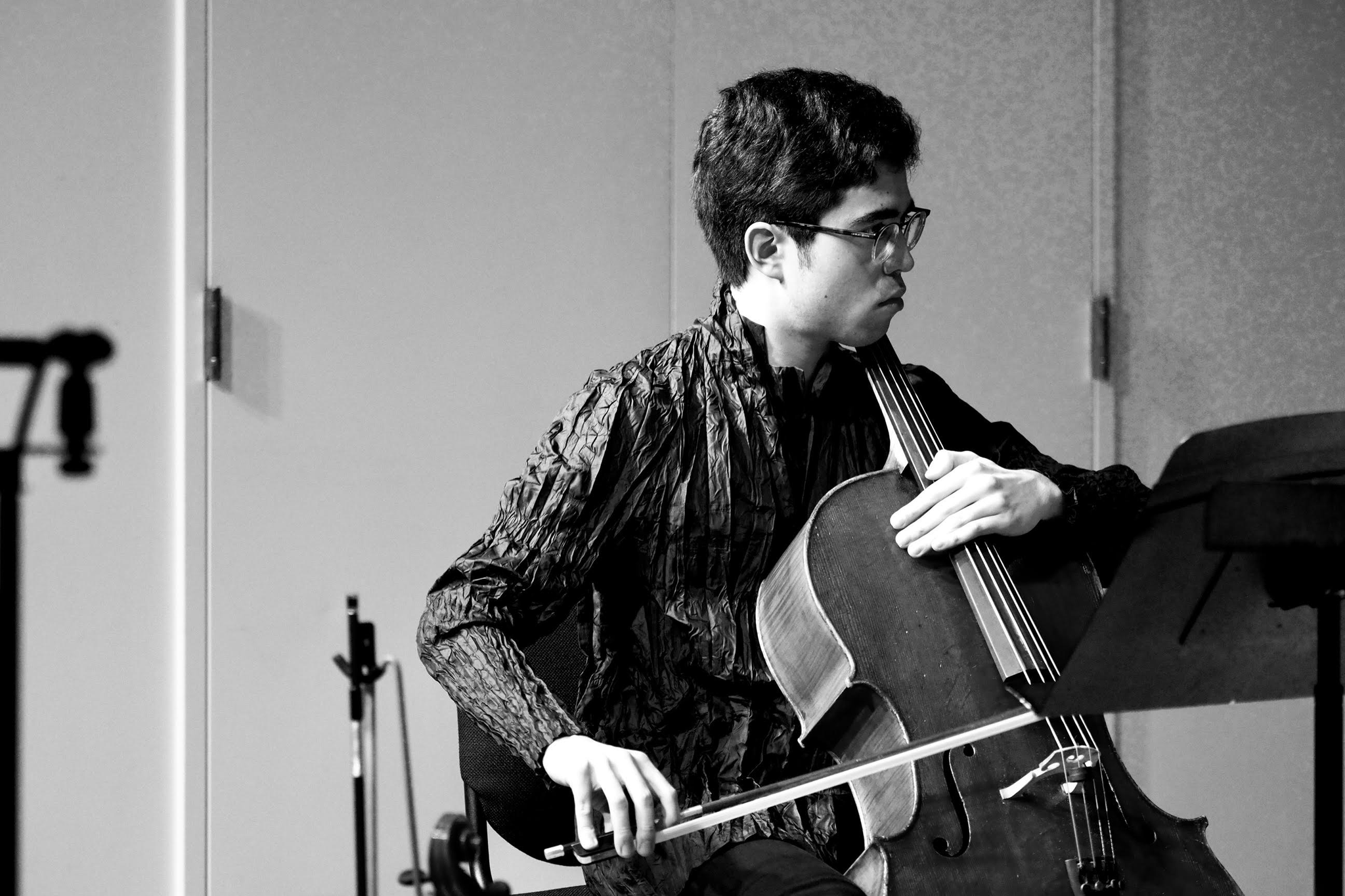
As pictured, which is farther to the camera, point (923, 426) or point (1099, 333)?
point (1099, 333)

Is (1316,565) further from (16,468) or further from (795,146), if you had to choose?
(16,468)

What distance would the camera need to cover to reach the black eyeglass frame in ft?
4.94

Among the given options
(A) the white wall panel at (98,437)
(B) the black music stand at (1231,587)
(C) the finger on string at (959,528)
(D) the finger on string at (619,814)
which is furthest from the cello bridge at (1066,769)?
(A) the white wall panel at (98,437)

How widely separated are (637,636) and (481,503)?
971mm

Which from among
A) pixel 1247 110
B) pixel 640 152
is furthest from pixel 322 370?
pixel 1247 110

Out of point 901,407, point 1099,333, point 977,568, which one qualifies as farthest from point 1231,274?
point 977,568

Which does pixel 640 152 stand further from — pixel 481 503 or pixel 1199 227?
pixel 1199 227

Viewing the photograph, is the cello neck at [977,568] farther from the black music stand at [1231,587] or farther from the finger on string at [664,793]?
the finger on string at [664,793]

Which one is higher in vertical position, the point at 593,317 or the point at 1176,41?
the point at 1176,41

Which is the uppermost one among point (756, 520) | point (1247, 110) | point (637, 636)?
point (1247, 110)

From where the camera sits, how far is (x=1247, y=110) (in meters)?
2.87

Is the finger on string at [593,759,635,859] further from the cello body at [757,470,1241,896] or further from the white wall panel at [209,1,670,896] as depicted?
the white wall panel at [209,1,670,896]

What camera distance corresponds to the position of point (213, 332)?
223cm

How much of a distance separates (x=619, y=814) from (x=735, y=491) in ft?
A: 1.48
